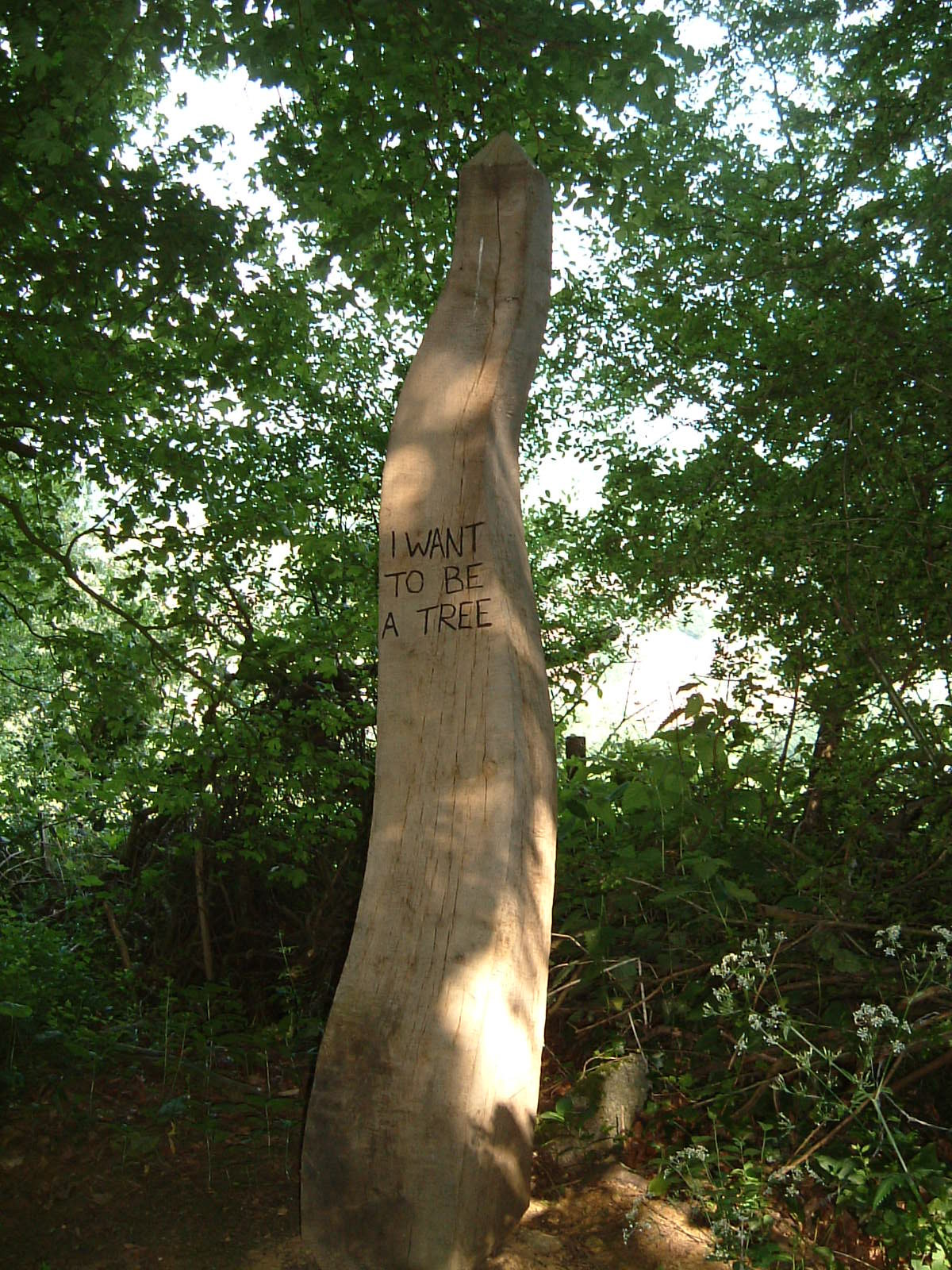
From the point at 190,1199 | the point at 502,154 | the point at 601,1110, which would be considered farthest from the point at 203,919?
the point at 502,154

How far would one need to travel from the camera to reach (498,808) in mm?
2637

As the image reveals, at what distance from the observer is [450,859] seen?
2.64 metres

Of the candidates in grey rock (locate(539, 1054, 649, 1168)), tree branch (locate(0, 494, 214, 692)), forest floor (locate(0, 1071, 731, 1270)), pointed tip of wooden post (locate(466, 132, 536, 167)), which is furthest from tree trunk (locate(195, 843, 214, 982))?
pointed tip of wooden post (locate(466, 132, 536, 167))

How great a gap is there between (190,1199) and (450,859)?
142cm

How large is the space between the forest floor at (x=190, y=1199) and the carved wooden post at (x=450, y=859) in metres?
0.26

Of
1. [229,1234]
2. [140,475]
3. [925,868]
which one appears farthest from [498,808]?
[140,475]

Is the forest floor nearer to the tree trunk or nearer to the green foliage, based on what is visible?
the green foliage

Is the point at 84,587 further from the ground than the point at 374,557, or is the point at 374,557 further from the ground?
the point at 374,557

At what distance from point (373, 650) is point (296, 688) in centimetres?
61

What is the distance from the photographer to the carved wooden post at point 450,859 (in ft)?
8.06

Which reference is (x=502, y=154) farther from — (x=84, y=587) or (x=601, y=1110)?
(x=601, y=1110)

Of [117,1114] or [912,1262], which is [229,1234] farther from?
[912,1262]

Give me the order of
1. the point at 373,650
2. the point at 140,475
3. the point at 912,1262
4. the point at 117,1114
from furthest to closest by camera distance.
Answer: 1. the point at 373,650
2. the point at 140,475
3. the point at 117,1114
4. the point at 912,1262

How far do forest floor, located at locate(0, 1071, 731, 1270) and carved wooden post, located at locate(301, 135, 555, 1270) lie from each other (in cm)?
26
